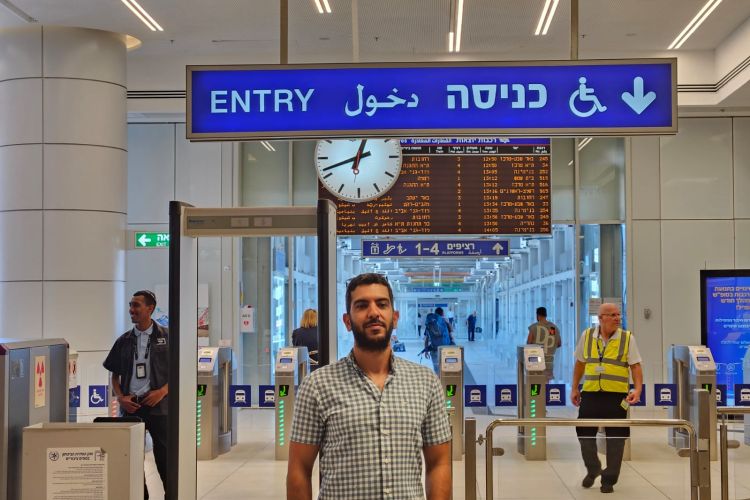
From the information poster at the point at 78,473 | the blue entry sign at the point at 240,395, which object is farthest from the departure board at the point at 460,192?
the information poster at the point at 78,473

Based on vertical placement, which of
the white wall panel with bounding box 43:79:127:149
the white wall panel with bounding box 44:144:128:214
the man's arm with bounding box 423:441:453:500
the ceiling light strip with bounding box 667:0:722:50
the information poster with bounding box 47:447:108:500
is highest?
the ceiling light strip with bounding box 667:0:722:50

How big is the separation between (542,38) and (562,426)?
6115mm

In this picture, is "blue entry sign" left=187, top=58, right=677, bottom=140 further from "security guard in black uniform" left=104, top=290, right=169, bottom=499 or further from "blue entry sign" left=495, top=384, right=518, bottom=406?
"blue entry sign" left=495, top=384, right=518, bottom=406

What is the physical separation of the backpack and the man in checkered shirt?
36.3 feet

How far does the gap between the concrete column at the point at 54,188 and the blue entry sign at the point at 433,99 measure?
5.52 m

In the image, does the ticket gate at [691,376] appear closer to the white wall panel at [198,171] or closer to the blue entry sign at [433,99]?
the blue entry sign at [433,99]

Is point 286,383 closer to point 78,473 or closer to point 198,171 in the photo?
point 198,171

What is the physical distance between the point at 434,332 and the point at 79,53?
703cm

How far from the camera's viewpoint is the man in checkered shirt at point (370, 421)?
8.64ft

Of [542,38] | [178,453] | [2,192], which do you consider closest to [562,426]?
[178,453]

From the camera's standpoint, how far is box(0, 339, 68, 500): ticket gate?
11.6 ft

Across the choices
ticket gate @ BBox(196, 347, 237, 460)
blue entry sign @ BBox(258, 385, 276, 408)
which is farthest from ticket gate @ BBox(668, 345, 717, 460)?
ticket gate @ BBox(196, 347, 237, 460)

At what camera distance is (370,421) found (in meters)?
2.65

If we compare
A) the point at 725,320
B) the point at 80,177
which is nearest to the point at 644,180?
the point at 725,320
